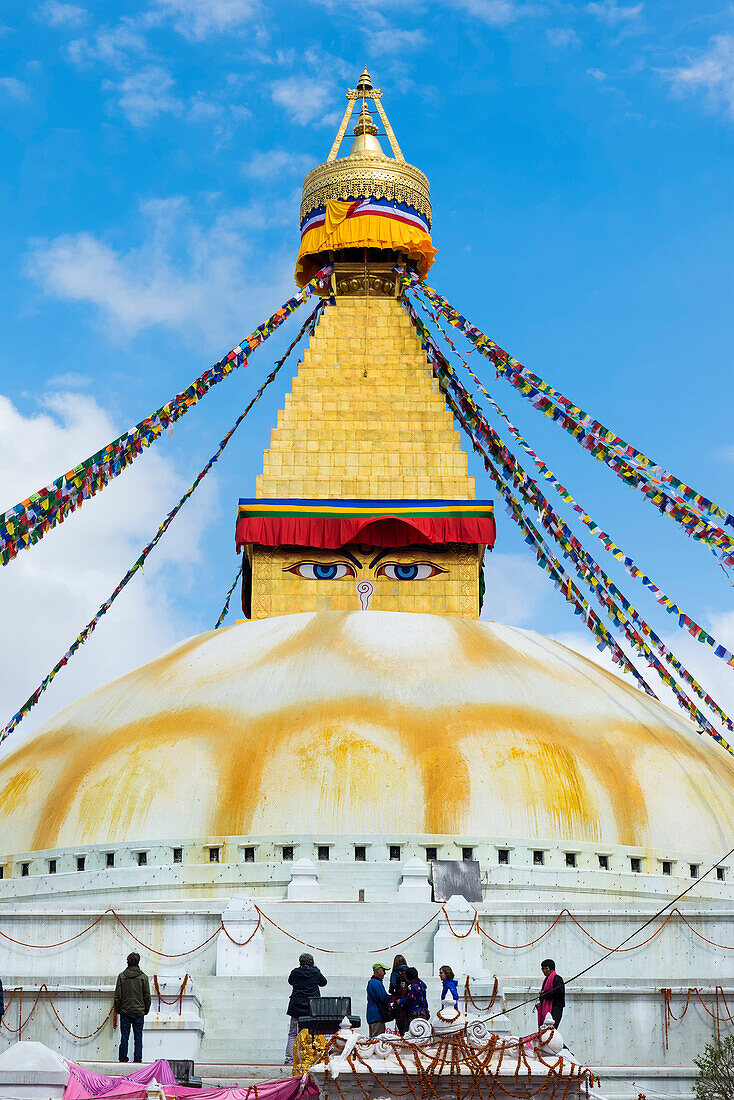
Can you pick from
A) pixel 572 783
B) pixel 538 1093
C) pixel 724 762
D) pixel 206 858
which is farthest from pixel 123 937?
pixel 724 762

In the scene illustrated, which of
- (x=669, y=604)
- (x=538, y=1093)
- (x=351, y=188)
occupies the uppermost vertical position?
(x=351, y=188)

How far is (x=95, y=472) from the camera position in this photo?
1839 cm

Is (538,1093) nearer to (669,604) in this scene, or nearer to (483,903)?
(483,903)

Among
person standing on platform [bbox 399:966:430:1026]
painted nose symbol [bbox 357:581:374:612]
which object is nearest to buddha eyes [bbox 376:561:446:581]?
painted nose symbol [bbox 357:581:374:612]

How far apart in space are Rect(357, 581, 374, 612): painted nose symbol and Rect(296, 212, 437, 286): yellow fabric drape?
20.6ft

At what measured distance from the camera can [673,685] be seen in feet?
63.8

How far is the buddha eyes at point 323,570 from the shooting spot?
2156 centimetres

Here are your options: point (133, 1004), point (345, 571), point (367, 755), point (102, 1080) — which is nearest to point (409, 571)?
point (345, 571)

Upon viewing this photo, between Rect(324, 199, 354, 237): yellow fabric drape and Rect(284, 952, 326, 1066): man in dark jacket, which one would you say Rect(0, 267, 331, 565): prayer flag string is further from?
Rect(284, 952, 326, 1066): man in dark jacket

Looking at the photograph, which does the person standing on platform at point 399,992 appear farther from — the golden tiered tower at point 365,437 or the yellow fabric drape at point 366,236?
the yellow fabric drape at point 366,236

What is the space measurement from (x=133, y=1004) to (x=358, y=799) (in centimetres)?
526

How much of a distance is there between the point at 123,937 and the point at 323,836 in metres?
2.55

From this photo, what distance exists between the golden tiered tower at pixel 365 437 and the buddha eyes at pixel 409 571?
1 centimetres

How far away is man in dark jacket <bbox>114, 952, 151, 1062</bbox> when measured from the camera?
11039 mm
